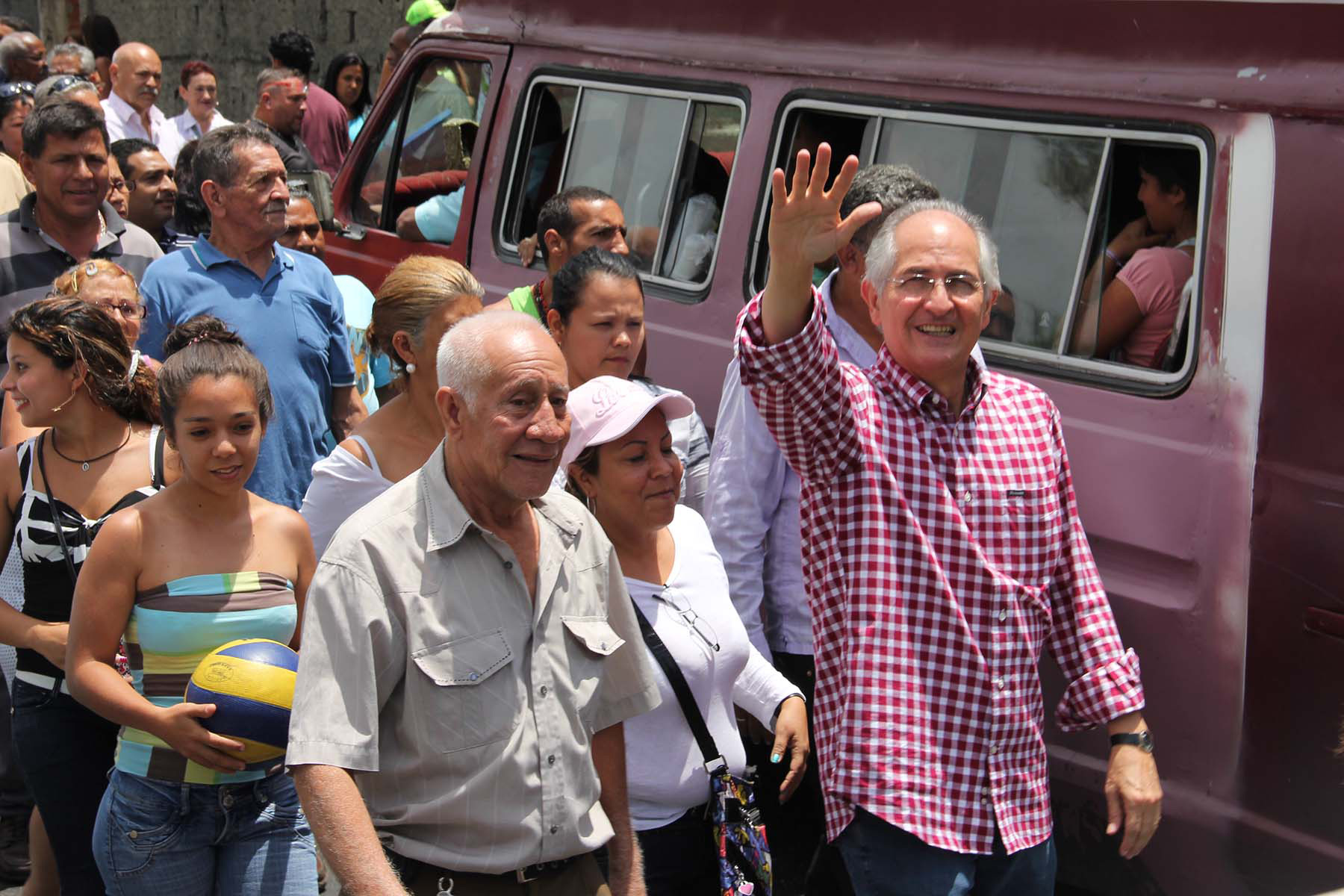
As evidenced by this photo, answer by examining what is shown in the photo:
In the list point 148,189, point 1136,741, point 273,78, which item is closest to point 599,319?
point 1136,741

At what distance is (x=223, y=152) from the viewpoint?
14.4 ft

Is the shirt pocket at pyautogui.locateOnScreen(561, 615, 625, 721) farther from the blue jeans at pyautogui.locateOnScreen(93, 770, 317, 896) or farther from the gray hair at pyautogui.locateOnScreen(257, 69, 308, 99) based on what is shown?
the gray hair at pyautogui.locateOnScreen(257, 69, 308, 99)

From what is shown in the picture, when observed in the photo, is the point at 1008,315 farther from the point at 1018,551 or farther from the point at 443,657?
the point at 443,657

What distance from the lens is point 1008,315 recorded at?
4047 mm

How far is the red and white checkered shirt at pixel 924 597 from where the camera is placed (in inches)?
110

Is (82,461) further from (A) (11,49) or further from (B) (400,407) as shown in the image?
(A) (11,49)

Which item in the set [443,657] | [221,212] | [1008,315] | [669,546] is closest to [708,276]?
[1008,315]

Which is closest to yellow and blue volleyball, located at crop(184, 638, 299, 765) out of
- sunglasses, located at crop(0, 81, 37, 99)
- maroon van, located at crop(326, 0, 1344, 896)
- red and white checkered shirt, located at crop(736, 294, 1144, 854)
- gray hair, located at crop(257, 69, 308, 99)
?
red and white checkered shirt, located at crop(736, 294, 1144, 854)

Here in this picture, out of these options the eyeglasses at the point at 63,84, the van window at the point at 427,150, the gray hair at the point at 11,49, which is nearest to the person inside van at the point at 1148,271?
the van window at the point at 427,150

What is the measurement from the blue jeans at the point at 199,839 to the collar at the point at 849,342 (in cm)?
165

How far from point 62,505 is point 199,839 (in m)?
0.92

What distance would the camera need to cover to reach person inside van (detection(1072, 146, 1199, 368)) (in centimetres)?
368

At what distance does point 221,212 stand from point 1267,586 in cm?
312

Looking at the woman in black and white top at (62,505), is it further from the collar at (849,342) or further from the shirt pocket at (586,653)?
the collar at (849,342)
